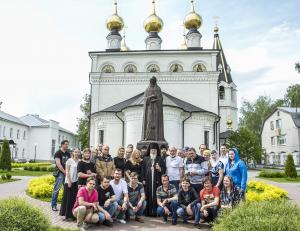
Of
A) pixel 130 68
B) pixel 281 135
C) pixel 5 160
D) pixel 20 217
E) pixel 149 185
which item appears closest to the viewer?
pixel 20 217

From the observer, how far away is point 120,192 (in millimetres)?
7719

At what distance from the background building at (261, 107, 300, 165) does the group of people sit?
36.5 m

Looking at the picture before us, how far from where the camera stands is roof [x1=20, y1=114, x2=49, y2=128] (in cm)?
5288

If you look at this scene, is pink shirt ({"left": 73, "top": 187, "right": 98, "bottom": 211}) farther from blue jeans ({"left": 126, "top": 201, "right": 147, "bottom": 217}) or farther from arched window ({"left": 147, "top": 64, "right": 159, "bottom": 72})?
arched window ({"left": 147, "top": 64, "right": 159, "bottom": 72})

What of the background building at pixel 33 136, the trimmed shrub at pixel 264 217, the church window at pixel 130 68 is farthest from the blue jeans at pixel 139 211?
the background building at pixel 33 136

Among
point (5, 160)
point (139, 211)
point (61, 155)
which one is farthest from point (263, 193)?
point (5, 160)

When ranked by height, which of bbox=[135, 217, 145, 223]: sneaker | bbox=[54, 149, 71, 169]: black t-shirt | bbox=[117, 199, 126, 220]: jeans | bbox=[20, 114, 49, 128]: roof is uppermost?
bbox=[20, 114, 49, 128]: roof

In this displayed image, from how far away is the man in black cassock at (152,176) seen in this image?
8.29 meters

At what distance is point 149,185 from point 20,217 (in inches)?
159

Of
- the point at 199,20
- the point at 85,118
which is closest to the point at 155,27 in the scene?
the point at 199,20

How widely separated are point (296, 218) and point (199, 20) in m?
32.6

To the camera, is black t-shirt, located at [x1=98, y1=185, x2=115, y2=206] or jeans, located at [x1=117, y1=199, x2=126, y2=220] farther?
jeans, located at [x1=117, y1=199, x2=126, y2=220]

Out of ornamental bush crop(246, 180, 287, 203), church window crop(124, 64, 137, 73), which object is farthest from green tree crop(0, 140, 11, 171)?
ornamental bush crop(246, 180, 287, 203)

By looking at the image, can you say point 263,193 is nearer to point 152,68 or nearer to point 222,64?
point 152,68
